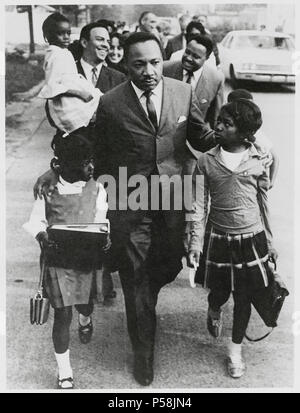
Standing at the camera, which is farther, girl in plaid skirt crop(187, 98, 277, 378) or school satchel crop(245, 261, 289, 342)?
school satchel crop(245, 261, 289, 342)

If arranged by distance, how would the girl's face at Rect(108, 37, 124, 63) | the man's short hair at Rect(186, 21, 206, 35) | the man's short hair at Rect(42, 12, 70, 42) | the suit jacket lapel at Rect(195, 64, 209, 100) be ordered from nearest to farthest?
1. the man's short hair at Rect(42, 12, 70, 42)
2. the suit jacket lapel at Rect(195, 64, 209, 100)
3. the man's short hair at Rect(186, 21, 206, 35)
4. the girl's face at Rect(108, 37, 124, 63)

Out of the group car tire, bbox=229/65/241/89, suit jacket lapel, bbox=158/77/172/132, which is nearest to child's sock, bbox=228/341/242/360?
suit jacket lapel, bbox=158/77/172/132

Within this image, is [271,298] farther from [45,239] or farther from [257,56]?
[257,56]

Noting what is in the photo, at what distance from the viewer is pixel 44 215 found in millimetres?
2756

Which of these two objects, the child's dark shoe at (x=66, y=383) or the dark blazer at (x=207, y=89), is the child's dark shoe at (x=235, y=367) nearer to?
the child's dark shoe at (x=66, y=383)

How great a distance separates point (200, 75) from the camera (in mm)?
3180

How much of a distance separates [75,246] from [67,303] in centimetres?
27

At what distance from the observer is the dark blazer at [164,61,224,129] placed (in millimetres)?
3160

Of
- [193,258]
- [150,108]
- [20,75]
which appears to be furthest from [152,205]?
[20,75]

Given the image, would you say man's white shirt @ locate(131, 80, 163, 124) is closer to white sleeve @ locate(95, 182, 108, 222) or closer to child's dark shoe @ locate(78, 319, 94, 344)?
white sleeve @ locate(95, 182, 108, 222)

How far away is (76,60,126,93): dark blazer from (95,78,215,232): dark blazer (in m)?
0.37

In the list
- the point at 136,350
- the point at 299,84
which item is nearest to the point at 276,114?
the point at 299,84

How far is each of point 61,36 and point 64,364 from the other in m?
1.67

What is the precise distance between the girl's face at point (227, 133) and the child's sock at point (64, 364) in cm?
126
